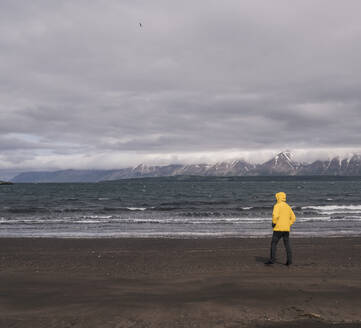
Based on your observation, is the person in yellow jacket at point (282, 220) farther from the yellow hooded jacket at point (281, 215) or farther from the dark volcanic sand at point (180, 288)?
the dark volcanic sand at point (180, 288)

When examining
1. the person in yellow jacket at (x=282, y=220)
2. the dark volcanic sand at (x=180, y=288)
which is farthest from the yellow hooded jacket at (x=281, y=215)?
the dark volcanic sand at (x=180, y=288)

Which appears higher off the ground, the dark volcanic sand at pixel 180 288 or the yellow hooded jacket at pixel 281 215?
the yellow hooded jacket at pixel 281 215

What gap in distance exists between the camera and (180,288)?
8297mm

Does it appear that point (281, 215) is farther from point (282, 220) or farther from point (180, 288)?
point (180, 288)

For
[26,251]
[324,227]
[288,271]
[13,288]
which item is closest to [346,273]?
[288,271]

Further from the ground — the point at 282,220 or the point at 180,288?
the point at 282,220

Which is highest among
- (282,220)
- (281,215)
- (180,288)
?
(281,215)

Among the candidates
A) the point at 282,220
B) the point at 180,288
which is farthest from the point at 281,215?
the point at 180,288

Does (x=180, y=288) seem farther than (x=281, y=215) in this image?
No

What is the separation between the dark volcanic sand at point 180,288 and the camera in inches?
253

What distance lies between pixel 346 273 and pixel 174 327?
18.3ft

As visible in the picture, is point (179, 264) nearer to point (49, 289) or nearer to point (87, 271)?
point (87, 271)

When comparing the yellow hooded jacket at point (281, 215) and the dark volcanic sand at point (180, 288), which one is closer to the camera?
the dark volcanic sand at point (180, 288)

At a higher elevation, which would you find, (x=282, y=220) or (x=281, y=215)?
(x=281, y=215)
